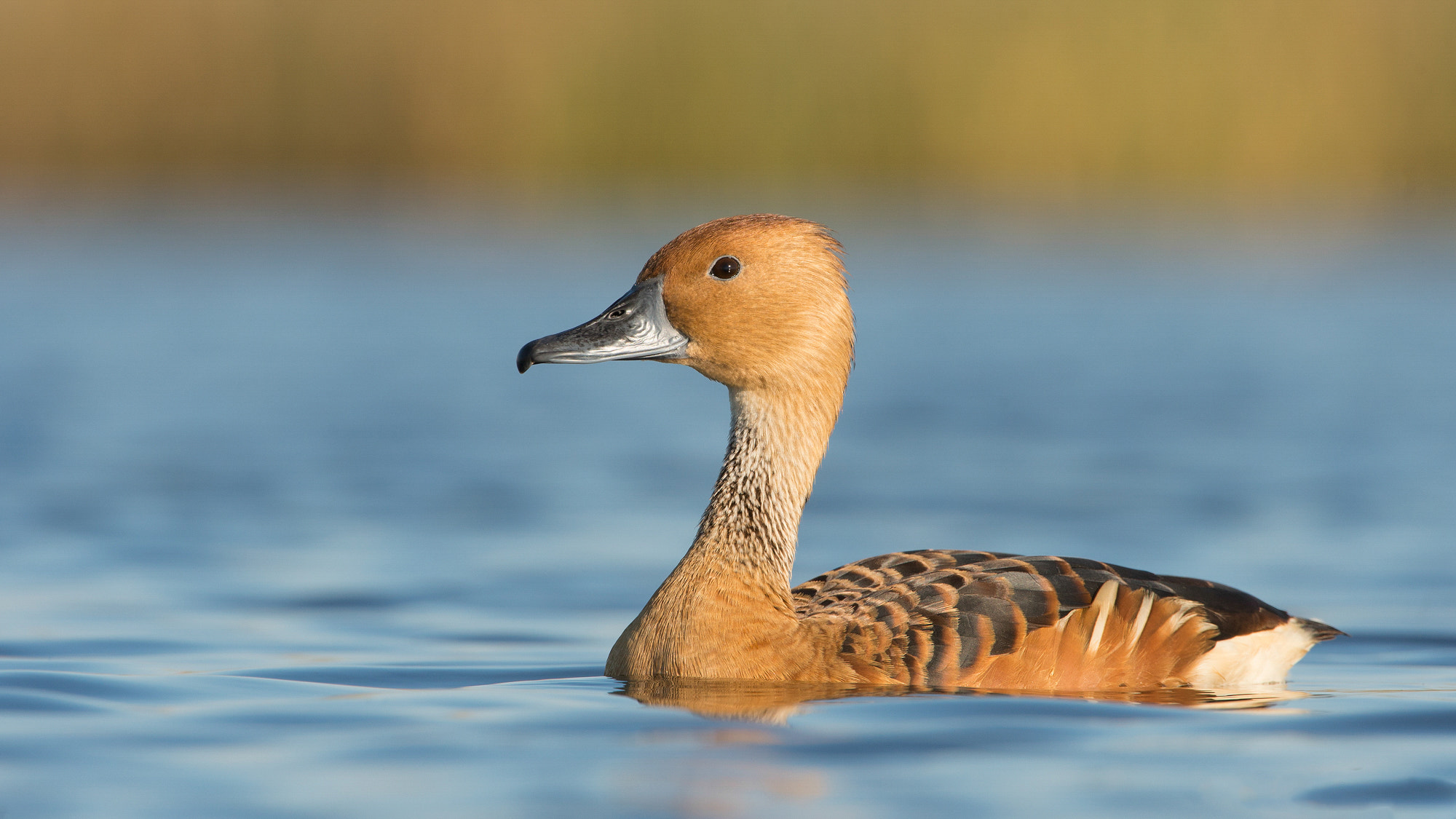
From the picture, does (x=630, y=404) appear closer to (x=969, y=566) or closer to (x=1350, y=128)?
(x=969, y=566)

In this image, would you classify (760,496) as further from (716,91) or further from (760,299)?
(716,91)

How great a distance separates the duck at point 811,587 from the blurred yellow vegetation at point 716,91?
21038 mm

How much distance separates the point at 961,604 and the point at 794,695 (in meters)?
0.75

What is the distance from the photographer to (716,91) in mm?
29141

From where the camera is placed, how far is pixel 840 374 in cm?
784

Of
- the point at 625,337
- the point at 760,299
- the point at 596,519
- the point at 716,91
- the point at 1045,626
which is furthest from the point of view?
the point at 716,91

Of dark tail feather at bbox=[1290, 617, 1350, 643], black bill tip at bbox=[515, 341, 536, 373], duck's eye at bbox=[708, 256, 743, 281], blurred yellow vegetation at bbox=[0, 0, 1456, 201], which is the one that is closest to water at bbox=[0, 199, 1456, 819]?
dark tail feather at bbox=[1290, 617, 1350, 643]

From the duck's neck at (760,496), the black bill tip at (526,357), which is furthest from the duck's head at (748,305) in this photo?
the black bill tip at (526,357)

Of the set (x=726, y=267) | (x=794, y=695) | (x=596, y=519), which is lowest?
(x=794, y=695)

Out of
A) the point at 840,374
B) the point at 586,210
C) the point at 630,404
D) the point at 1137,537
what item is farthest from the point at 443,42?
the point at 840,374

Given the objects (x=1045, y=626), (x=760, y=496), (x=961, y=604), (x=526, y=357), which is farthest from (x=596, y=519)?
(x=1045, y=626)

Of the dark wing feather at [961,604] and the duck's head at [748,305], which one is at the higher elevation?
the duck's head at [748,305]

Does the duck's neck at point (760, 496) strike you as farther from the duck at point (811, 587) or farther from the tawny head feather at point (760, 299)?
the tawny head feather at point (760, 299)

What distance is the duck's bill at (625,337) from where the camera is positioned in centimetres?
741
